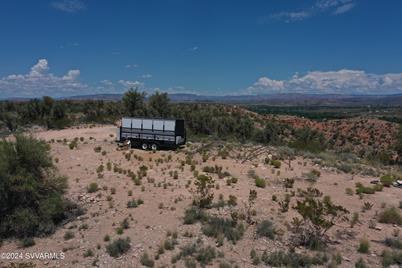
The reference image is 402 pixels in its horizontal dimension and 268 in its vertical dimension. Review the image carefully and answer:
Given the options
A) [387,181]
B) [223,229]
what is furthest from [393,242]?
[387,181]

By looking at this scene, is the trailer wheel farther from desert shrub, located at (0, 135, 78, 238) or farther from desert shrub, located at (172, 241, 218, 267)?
desert shrub, located at (172, 241, 218, 267)

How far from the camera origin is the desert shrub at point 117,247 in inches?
382

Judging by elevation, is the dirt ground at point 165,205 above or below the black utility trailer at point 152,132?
below

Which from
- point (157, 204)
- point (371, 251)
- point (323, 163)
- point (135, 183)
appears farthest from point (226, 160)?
point (371, 251)

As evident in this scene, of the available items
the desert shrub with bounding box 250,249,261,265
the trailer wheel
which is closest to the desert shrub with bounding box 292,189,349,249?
the desert shrub with bounding box 250,249,261,265

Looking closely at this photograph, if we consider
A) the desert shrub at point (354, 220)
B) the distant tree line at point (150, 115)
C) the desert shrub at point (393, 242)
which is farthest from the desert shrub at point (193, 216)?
the distant tree line at point (150, 115)

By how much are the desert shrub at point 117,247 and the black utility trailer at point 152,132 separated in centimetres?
1435

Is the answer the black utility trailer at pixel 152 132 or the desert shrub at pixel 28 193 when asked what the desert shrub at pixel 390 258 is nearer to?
the desert shrub at pixel 28 193

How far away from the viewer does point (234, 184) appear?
16.7 metres

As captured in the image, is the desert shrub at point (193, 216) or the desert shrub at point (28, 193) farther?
the desert shrub at point (193, 216)

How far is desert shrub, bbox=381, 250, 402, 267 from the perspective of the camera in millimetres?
9539

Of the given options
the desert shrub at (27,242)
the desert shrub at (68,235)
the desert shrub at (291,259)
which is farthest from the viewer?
the desert shrub at (68,235)

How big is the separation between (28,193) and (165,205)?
467cm

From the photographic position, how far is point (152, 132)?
24.5m
